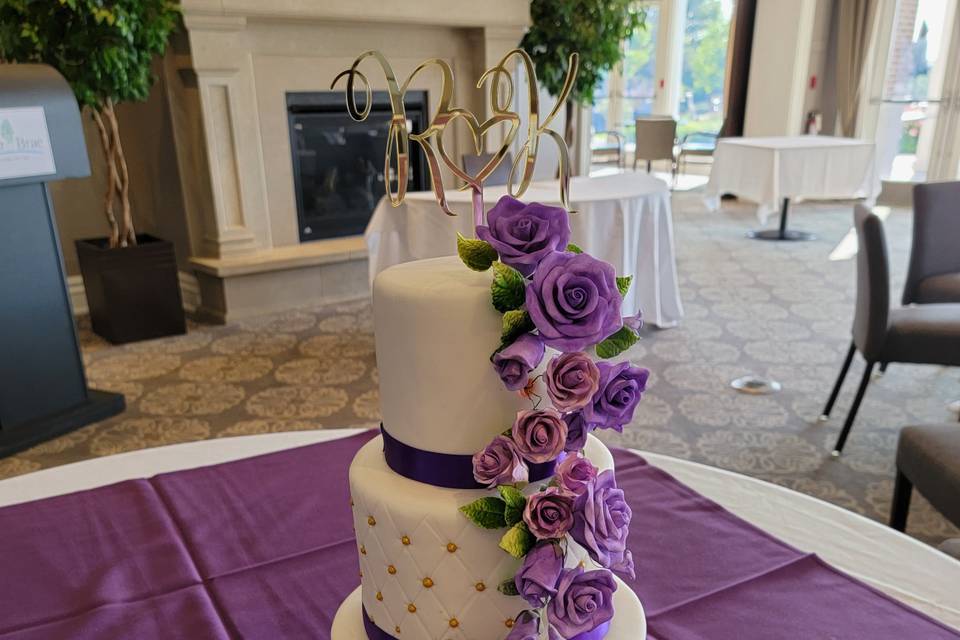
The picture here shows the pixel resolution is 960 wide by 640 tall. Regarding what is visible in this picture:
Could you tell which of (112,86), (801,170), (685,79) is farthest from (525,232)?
(685,79)

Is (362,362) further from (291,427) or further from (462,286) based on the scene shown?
(462,286)

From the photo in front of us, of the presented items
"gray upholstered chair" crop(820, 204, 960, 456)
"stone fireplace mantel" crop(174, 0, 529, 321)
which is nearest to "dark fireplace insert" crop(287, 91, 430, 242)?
"stone fireplace mantel" crop(174, 0, 529, 321)

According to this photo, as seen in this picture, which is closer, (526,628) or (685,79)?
(526,628)

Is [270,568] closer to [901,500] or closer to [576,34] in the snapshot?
[901,500]

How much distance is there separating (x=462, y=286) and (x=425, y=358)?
8cm

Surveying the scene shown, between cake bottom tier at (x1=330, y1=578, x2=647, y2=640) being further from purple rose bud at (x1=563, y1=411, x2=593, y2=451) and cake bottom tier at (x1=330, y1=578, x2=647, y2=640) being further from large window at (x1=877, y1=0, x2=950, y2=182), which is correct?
large window at (x1=877, y1=0, x2=950, y2=182)

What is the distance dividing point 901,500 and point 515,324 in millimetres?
1620

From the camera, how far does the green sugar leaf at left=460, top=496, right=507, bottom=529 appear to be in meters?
0.67

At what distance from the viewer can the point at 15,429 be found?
274 centimetres

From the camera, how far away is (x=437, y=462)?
72cm

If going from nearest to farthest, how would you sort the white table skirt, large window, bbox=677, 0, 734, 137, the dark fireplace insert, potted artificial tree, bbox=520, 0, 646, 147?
1. the dark fireplace insert
2. potted artificial tree, bbox=520, 0, 646, 147
3. the white table skirt
4. large window, bbox=677, 0, 734, 137

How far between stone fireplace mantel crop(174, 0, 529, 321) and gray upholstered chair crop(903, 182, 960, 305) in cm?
301

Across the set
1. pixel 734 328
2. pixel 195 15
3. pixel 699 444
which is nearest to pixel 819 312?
pixel 734 328

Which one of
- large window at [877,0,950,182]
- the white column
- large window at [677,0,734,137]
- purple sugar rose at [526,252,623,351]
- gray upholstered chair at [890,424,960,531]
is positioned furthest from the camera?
large window at [677,0,734,137]
